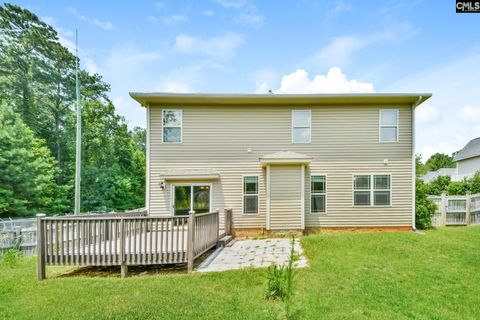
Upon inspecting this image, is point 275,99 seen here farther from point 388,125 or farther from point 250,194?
point 388,125

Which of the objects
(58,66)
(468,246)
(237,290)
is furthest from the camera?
(58,66)

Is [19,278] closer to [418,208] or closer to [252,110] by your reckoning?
[252,110]

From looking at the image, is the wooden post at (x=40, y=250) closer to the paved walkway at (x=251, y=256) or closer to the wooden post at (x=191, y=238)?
the wooden post at (x=191, y=238)

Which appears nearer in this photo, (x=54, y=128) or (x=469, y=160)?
(x=54, y=128)

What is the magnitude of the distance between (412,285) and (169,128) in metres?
8.95

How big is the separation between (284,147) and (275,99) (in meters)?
1.91

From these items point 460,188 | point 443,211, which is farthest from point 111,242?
point 460,188

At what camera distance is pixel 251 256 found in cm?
694

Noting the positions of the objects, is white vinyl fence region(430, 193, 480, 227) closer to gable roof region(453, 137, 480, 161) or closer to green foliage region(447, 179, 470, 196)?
green foliage region(447, 179, 470, 196)

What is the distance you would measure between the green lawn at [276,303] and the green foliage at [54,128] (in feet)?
48.4

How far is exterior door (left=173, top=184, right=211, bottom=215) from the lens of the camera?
10.4 m

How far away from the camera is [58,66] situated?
24734 mm

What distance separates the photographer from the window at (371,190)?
10508 millimetres

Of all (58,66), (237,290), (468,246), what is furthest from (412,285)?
(58,66)
